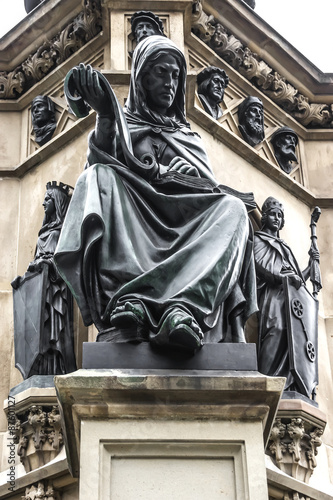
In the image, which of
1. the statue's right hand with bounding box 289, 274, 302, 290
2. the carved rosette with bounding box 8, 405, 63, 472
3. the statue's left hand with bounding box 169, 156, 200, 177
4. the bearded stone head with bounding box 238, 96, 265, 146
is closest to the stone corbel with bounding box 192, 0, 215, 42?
the bearded stone head with bounding box 238, 96, 265, 146

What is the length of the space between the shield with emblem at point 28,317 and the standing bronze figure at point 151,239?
1.90 m

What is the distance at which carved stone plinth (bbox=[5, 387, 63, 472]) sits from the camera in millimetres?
8383

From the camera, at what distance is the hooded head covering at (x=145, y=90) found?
7.51 meters

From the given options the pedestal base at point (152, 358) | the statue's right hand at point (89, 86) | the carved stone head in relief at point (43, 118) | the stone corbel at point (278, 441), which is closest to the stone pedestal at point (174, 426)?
the pedestal base at point (152, 358)

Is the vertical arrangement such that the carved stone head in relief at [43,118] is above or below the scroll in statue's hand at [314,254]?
above

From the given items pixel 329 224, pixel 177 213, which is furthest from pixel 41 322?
pixel 329 224

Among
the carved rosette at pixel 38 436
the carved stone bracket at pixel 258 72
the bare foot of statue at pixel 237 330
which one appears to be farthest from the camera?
the carved stone bracket at pixel 258 72

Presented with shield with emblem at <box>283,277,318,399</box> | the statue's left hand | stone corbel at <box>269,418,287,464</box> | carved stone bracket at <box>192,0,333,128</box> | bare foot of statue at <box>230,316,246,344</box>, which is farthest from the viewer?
carved stone bracket at <box>192,0,333,128</box>

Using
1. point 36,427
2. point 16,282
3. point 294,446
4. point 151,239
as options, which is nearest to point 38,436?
point 36,427

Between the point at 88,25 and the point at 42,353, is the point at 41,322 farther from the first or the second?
the point at 88,25

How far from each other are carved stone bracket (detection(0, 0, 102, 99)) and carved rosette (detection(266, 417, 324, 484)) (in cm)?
403

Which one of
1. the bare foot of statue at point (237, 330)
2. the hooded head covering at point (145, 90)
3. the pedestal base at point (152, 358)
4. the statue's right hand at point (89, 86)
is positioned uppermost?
the hooded head covering at point (145, 90)

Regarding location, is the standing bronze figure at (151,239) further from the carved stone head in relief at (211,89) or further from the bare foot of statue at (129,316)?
the carved stone head in relief at (211,89)

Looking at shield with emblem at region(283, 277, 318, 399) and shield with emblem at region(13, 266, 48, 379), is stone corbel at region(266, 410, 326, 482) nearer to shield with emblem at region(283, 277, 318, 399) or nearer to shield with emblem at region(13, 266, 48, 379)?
shield with emblem at region(283, 277, 318, 399)
